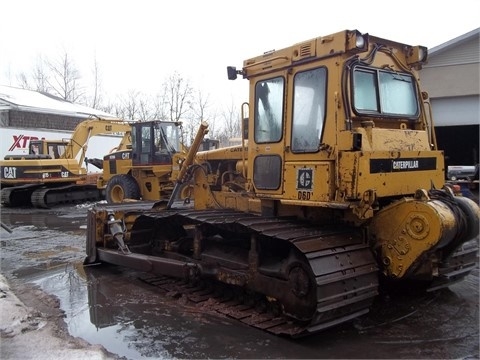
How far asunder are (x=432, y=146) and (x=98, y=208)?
204 inches

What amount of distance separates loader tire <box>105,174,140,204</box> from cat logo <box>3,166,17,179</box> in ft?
14.7

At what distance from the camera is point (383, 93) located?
5.24 meters

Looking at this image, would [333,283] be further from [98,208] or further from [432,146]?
[98,208]

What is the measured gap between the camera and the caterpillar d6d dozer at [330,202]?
4469 mm

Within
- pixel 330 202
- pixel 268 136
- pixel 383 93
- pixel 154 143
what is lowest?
pixel 330 202

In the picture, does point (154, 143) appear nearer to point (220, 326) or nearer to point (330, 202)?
point (220, 326)

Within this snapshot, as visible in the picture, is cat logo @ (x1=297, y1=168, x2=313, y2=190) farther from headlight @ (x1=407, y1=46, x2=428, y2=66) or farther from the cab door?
headlight @ (x1=407, y1=46, x2=428, y2=66)

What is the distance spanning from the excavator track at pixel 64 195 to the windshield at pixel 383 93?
1431 centimetres

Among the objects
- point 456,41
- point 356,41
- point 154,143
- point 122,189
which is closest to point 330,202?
point 356,41

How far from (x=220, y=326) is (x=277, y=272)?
82cm

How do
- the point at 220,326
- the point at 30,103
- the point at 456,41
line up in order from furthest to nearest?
the point at 30,103 → the point at 456,41 → the point at 220,326

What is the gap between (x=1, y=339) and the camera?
14.6ft

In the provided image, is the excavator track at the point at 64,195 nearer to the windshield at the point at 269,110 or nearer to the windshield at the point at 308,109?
the windshield at the point at 269,110

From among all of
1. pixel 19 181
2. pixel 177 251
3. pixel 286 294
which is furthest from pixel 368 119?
pixel 19 181
